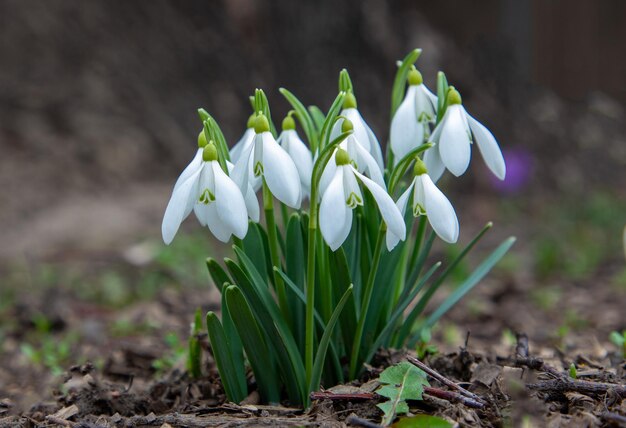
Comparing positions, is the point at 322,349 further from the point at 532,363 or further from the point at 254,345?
the point at 532,363

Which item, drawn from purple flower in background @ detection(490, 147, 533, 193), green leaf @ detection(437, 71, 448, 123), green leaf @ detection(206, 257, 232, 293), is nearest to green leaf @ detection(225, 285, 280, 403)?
green leaf @ detection(206, 257, 232, 293)

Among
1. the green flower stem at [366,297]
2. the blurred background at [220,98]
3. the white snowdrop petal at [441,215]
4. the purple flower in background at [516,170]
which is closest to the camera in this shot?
the white snowdrop petal at [441,215]

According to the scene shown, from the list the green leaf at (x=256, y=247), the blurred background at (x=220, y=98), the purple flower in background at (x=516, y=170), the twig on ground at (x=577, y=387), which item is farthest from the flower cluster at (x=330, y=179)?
the purple flower in background at (x=516, y=170)

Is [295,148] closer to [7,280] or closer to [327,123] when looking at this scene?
[327,123]

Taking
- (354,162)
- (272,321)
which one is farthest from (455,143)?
(272,321)

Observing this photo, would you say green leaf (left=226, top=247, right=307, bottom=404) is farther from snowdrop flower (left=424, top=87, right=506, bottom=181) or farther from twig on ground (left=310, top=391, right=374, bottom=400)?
snowdrop flower (left=424, top=87, right=506, bottom=181)

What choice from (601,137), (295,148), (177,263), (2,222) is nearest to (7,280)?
(177,263)

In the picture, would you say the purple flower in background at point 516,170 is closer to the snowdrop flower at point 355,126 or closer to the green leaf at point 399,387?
the snowdrop flower at point 355,126
